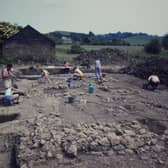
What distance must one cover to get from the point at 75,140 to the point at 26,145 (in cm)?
136

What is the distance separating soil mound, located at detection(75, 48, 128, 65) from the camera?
31375 mm

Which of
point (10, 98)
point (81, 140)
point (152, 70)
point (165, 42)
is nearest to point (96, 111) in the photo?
point (81, 140)

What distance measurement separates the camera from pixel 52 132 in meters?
8.32

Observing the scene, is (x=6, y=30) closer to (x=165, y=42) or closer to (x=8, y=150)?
(x=8, y=150)

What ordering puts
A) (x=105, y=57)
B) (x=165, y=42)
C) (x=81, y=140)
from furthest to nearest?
1. (x=165, y=42)
2. (x=105, y=57)
3. (x=81, y=140)

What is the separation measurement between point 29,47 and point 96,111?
20.4 meters

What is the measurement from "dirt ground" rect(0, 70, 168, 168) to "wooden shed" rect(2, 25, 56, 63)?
1486 centimetres

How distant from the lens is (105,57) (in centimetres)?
3253

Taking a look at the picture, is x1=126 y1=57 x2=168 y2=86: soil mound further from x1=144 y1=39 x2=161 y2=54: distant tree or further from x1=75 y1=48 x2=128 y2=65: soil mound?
x1=144 y1=39 x2=161 y2=54: distant tree

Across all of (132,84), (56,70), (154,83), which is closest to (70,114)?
(154,83)

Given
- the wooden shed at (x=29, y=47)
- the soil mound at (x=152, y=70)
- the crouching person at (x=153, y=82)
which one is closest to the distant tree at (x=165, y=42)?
the wooden shed at (x=29, y=47)

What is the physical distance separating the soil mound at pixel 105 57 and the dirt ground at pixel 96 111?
1617 centimetres

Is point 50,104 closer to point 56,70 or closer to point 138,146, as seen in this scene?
point 138,146

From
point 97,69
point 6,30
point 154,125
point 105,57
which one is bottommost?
point 154,125
